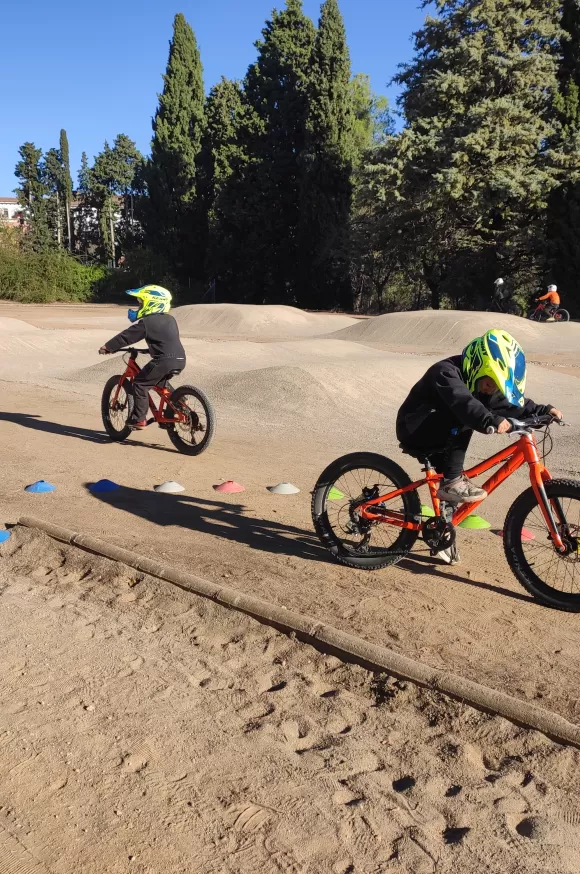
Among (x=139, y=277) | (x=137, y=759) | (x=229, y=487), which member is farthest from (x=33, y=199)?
(x=137, y=759)

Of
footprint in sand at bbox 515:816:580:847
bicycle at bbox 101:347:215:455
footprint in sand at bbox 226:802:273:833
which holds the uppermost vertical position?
bicycle at bbox 101:347:215:455

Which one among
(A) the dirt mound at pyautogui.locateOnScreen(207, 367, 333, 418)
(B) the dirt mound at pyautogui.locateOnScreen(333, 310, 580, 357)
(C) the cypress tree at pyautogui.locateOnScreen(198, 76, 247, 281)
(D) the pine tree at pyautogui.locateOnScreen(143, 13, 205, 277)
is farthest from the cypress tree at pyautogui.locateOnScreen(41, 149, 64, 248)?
(A) the dirt mound at pyautogui.locateOnScreen(207, 367, 333, 418)

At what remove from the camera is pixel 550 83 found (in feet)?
109

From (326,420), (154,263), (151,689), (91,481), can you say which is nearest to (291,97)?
(154,263)

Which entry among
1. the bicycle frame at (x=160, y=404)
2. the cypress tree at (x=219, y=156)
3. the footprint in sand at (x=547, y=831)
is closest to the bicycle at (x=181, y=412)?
the bicycle frame at (x=160, y=404)

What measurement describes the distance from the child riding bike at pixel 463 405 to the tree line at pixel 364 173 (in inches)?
1150

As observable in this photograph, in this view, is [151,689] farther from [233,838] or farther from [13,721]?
[233,838]

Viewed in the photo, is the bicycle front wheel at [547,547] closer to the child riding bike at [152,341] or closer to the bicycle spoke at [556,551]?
the bicycle spoke at [556,551]

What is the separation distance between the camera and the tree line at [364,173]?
32.7 metres

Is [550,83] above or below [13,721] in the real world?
above

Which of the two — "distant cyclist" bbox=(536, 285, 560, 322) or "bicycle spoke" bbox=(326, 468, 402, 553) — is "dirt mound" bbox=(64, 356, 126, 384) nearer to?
"bicycle spoke" bbox=(326, 468, 402, 553)

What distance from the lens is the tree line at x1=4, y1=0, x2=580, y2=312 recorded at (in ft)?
107

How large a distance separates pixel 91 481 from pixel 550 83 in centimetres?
3263

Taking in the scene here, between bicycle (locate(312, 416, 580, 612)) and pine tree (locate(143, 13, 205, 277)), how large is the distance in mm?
45163
